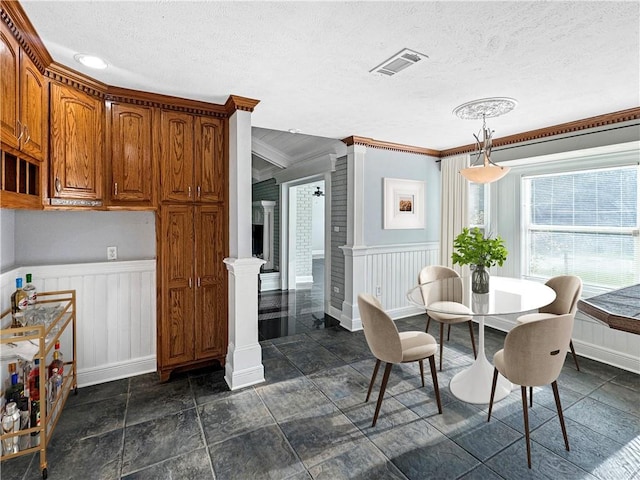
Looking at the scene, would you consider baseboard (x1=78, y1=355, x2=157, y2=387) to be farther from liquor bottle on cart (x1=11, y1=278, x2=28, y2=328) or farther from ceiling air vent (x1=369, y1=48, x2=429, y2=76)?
ceiling air vent (x1=369, y1=48, x2=429, y2=76)

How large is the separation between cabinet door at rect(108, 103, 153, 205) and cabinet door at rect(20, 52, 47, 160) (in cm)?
47

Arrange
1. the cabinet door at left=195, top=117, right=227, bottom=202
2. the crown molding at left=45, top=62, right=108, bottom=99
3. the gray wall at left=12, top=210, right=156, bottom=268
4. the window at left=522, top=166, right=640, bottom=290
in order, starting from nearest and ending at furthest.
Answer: the crown molding at left=45, top=62, right=108, bottom=99, the gray wall at left=12, top=210, right=156, bottom=268, the cabinet door at left=195, top=117, right=227, bottom=202, the window at left=522, top=166, right=640, bottom=290

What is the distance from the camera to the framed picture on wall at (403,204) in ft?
15.0

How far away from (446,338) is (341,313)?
4.46 ft

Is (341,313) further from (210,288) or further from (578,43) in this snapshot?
(578,43)

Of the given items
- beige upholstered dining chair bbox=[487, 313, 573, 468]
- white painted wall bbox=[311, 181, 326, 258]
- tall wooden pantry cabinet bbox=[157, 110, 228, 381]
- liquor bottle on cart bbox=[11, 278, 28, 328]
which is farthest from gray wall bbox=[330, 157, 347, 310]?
white painted wall bbox=[311, 181, 326, 258]

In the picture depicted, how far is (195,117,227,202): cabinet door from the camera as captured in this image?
296 centimetres

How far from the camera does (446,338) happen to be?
400 cm

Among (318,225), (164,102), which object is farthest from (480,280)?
(318,225)

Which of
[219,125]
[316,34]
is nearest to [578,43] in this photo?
[316,34]

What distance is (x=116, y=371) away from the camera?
2943 mm

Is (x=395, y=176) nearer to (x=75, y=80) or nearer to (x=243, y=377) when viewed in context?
(x=243, y=377)

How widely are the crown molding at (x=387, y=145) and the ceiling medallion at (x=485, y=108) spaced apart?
4.29 feet

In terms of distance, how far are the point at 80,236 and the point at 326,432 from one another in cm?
249
